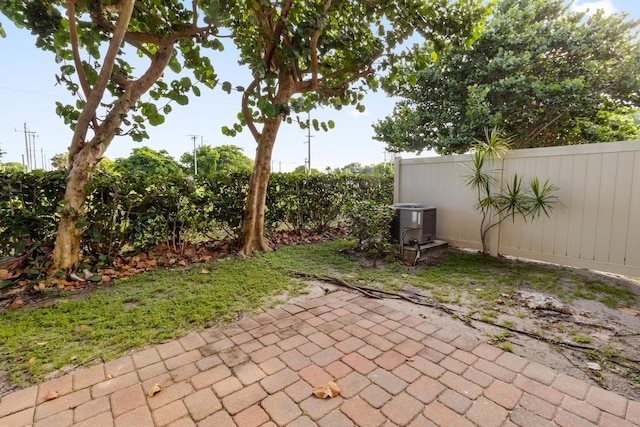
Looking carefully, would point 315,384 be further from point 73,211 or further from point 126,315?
point 73,211

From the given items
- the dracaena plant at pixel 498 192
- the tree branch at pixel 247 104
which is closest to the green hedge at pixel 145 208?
the tree branch at pixel 247 104

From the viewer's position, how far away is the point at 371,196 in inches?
258

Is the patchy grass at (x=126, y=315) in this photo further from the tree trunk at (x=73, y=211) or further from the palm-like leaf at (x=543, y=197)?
the palm-like leaf at (x=543, y=197)

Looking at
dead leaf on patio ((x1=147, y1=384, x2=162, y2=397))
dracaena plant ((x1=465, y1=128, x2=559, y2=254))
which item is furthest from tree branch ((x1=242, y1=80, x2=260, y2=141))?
dead leaf on patio ((x1=147, y1=384, x2=162, y2=397))

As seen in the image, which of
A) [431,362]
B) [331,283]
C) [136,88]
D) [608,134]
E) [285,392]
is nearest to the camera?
[285,392]

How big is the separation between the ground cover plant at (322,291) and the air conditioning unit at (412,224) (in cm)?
45

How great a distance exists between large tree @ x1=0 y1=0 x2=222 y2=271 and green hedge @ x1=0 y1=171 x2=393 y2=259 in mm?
188

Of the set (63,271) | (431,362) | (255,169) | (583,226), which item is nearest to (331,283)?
(431,362)

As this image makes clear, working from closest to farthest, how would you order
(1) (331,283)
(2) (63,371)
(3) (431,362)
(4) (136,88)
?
(2) (63,371) < (3) (431,362) < (1) (331,283) < (4) (136,88)

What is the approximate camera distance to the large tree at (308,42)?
3682 mm

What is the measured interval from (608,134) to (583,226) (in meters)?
6.11

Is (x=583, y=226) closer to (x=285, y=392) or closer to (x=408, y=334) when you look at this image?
(x=408, y=334)

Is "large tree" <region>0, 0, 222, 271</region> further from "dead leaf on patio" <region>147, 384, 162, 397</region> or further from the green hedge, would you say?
"dead leaf on patio" <region>147, 384, 162, 397</region>

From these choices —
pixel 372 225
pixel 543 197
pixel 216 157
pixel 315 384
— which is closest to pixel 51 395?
pixel 315 384
